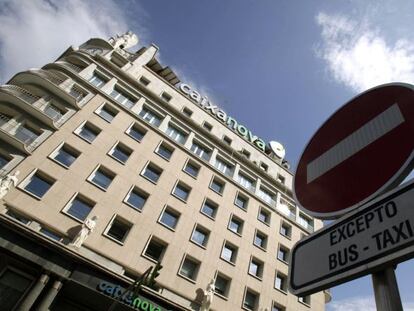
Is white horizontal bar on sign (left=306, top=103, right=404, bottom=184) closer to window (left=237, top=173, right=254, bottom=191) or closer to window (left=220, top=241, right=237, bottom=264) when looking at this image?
window (left=220, top=241, right=237, bottom=264)

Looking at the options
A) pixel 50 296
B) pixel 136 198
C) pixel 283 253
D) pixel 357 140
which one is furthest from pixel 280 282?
pixel 357 140

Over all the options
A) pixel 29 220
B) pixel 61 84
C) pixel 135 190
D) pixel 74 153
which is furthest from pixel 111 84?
pixel 29 220

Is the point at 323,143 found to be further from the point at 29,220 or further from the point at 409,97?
the point at 29,220

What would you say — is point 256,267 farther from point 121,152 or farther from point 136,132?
point 136,132

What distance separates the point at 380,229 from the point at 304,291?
1.70 ft

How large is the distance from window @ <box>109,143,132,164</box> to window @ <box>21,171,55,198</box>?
4.42 meters

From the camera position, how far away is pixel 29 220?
14.6 metres

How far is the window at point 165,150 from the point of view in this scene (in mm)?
22666

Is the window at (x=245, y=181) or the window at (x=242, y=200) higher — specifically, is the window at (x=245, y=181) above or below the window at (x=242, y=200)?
above

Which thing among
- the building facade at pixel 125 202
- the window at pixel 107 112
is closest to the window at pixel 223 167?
the building facade at pixel 125 202

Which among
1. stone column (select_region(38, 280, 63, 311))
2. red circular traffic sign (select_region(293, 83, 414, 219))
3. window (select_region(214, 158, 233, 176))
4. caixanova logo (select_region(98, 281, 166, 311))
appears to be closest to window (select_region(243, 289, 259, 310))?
caixanova logo (select_region(98, 281, 166, 311))

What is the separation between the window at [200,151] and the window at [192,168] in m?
1.31

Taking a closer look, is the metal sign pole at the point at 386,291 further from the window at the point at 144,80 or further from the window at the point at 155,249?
the window at the point at 144,80

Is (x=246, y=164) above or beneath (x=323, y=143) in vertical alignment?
above
